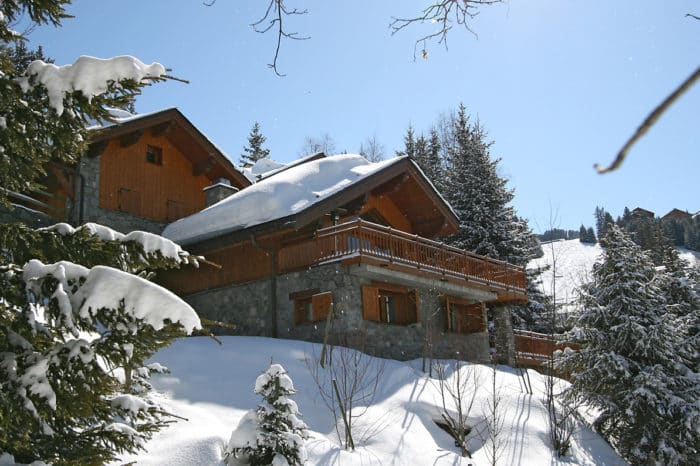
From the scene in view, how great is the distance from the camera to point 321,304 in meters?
16.5

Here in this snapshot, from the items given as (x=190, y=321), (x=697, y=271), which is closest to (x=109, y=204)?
(x=190, y=321)

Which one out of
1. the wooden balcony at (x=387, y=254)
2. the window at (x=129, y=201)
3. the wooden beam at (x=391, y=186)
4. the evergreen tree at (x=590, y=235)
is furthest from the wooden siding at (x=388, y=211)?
the evergreen tree at (x=590, y=235)

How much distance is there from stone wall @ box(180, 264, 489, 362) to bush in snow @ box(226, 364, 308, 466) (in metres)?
6.66

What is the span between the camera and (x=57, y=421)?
3.80 meters

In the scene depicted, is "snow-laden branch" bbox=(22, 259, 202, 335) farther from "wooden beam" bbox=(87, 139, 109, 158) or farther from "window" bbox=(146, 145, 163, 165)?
"window" bbox=(146, 145, 163, 165)

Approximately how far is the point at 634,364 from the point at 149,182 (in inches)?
620

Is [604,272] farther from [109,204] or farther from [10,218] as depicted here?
[10,218]

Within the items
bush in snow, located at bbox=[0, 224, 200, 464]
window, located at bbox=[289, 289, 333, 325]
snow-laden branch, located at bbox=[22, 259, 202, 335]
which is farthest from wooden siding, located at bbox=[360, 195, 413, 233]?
snow-laden branch, located at bbox=[22, 259, 202, 335]

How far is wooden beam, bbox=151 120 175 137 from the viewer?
21358 millimetres

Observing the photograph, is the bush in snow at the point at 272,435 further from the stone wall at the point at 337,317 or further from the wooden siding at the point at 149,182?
the wooden siding at the point at 149,182

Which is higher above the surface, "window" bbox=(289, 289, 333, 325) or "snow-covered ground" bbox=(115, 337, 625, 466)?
"window" bbox=(289, 289, 333, 325)

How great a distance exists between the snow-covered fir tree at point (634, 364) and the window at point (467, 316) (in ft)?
15.6

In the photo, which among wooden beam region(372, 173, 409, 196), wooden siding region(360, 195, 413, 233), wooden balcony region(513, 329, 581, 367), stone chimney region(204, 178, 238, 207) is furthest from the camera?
wooden balcony region(513, 329, 581, 367)

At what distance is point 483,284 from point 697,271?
23.0 feet
